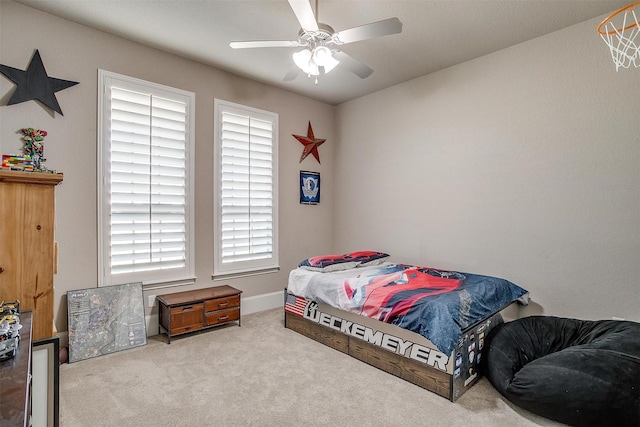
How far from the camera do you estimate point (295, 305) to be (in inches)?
136

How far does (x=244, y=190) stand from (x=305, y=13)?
235 cm

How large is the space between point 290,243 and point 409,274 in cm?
180

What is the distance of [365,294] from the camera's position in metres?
2.78

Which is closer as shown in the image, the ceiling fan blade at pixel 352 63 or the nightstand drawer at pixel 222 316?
the ceiling fan blade at pixel 352 63

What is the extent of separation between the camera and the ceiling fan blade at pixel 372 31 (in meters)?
2.03

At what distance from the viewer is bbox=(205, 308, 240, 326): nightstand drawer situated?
334 centimetres

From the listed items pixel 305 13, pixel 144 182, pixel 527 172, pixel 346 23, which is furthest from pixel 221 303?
pixel 527 172

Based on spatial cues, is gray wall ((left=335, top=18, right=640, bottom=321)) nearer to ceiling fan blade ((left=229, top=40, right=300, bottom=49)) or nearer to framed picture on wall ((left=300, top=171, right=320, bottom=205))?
framed picture on wall ((left=300, top=171, right=320, bottom=205))

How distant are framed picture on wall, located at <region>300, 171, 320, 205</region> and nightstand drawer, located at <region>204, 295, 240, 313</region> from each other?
1681mm

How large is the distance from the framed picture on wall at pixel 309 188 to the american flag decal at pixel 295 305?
1.54 m

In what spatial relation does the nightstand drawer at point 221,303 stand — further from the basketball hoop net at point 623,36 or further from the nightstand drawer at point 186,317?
the basketball hoop net at point 623,36

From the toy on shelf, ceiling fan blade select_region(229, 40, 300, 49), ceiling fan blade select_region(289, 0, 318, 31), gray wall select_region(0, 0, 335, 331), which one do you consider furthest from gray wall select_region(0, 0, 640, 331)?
ceiling fan blade select_region(289, 0, 318, 31)

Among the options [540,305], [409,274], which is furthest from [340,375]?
[540,305]

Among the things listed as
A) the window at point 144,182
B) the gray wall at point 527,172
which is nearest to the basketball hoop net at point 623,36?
the gray wall at point 527,172
